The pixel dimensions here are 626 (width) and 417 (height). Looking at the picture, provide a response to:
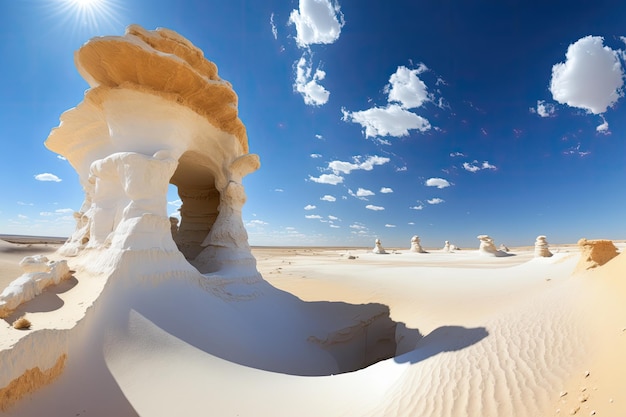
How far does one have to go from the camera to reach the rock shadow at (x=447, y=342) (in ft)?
18.0

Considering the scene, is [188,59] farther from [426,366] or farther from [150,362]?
[426,366]

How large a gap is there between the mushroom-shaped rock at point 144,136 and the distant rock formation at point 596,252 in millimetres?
10916

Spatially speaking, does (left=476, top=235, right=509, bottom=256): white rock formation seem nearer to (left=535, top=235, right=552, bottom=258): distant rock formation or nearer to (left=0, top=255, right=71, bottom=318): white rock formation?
(left=535, top=235, right=552, bottom=258): distant rock formation

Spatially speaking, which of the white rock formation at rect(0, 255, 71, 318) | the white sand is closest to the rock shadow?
the white sand

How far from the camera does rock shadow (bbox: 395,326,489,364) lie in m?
5.48

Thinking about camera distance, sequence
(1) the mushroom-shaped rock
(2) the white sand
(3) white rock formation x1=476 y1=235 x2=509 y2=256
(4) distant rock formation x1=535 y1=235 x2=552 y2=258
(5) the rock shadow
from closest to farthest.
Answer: (2) the white sand
(5) the rock shadow
(1) the mushroom-shaped rock
(4) distant rock formation x1=535 y1=235 x2=552 y2=258
(3) white rock formation x1=476 y1=235 x2=509 y2=256

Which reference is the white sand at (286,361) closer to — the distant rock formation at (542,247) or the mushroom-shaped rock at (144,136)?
the mushroom-shaped rock at (144,136)

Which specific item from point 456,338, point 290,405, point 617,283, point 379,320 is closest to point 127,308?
point 290,405

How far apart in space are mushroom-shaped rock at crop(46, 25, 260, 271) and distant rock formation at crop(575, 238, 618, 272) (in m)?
10.9

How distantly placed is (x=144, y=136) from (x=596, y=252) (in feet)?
44.9

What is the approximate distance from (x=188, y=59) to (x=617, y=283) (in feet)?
40.0

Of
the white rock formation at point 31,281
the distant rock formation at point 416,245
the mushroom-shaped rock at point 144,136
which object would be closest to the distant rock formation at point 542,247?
the distant rock formation at point 416,245

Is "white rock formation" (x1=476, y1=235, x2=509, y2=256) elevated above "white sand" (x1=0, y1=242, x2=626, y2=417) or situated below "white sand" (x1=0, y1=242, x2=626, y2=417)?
above

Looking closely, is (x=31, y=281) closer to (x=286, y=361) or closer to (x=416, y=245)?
(x=286, y=361)
